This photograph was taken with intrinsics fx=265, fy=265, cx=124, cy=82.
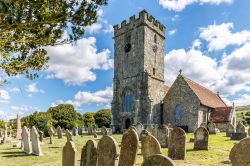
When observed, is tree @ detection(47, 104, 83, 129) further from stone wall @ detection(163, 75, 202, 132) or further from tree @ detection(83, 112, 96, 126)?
stone wall @ detection(163, 75, 202, 132)

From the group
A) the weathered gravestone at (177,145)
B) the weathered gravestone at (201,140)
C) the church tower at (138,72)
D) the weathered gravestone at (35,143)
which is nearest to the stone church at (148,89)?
the church tower at (138,72)

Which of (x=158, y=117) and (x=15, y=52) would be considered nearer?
(x=15, y=52)

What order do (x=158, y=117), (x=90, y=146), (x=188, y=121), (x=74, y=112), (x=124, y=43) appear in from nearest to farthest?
(x=90, y=146) < (x=188, y=121) < (x=158, y=117) < (x=124, y=43) < (x=74, y=112)

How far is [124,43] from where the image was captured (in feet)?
129

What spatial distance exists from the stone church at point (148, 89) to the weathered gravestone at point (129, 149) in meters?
25.9

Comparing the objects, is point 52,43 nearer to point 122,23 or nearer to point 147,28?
point 147,28

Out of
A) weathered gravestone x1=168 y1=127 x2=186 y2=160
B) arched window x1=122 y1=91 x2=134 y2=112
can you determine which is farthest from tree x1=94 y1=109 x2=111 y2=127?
weathered gravestone x1=168 y1=127 x2=186 y2=160

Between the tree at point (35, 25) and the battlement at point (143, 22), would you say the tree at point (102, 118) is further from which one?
the tree at point (35, 25)

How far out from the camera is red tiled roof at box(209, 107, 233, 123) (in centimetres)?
3341

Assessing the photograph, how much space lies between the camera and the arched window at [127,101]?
3666cm

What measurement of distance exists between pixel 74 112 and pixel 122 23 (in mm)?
18829

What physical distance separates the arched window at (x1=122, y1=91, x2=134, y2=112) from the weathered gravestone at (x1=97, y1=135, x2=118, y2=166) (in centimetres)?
2889

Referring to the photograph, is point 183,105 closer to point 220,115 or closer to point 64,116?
point 220,115

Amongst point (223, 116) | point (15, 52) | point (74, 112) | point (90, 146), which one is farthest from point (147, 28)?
point (90, 146)
